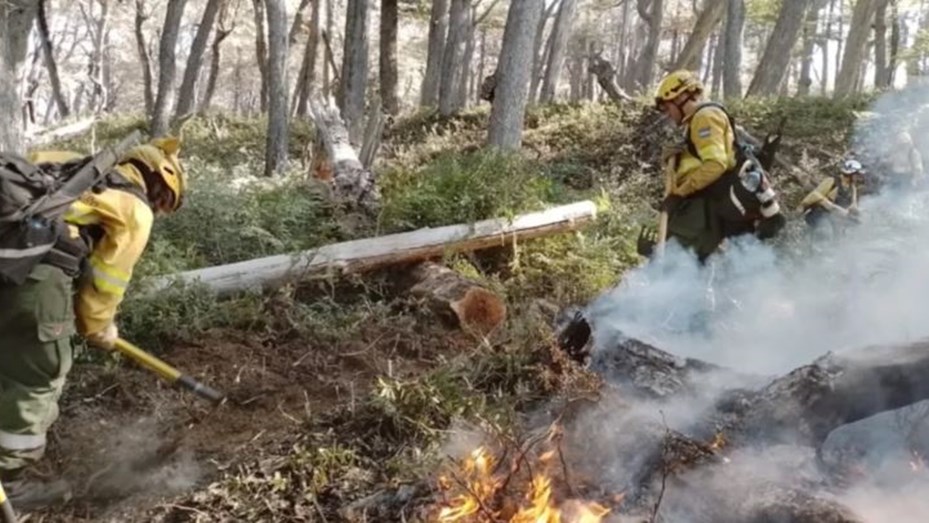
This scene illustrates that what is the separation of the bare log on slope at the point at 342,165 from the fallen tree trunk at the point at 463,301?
1.79m

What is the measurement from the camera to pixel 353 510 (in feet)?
11.8

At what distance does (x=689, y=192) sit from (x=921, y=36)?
2044 centimetres

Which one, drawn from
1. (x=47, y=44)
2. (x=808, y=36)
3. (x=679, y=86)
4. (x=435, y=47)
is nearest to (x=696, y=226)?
(x=679, y=86)

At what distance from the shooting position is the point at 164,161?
13.5 ft

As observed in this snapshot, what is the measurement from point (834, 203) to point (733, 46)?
6.63 m

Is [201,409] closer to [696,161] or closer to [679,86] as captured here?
[696,161]

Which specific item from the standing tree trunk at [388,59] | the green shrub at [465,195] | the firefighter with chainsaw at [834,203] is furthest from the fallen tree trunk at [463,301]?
the standing tree trunk at [388,59]

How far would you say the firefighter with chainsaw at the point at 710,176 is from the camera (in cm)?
578

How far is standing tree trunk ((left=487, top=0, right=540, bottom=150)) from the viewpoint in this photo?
33.1ft

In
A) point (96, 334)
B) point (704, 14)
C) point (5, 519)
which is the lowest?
point (5, 519)

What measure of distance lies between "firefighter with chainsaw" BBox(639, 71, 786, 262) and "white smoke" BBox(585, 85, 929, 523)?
0.44 meters

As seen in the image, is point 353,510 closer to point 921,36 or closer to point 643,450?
point 643,450

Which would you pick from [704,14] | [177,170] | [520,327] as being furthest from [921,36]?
[177,170]

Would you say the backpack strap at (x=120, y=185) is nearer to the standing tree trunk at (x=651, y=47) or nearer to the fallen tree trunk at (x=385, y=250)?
the fallen tree trunk at (x=385, y=250)
